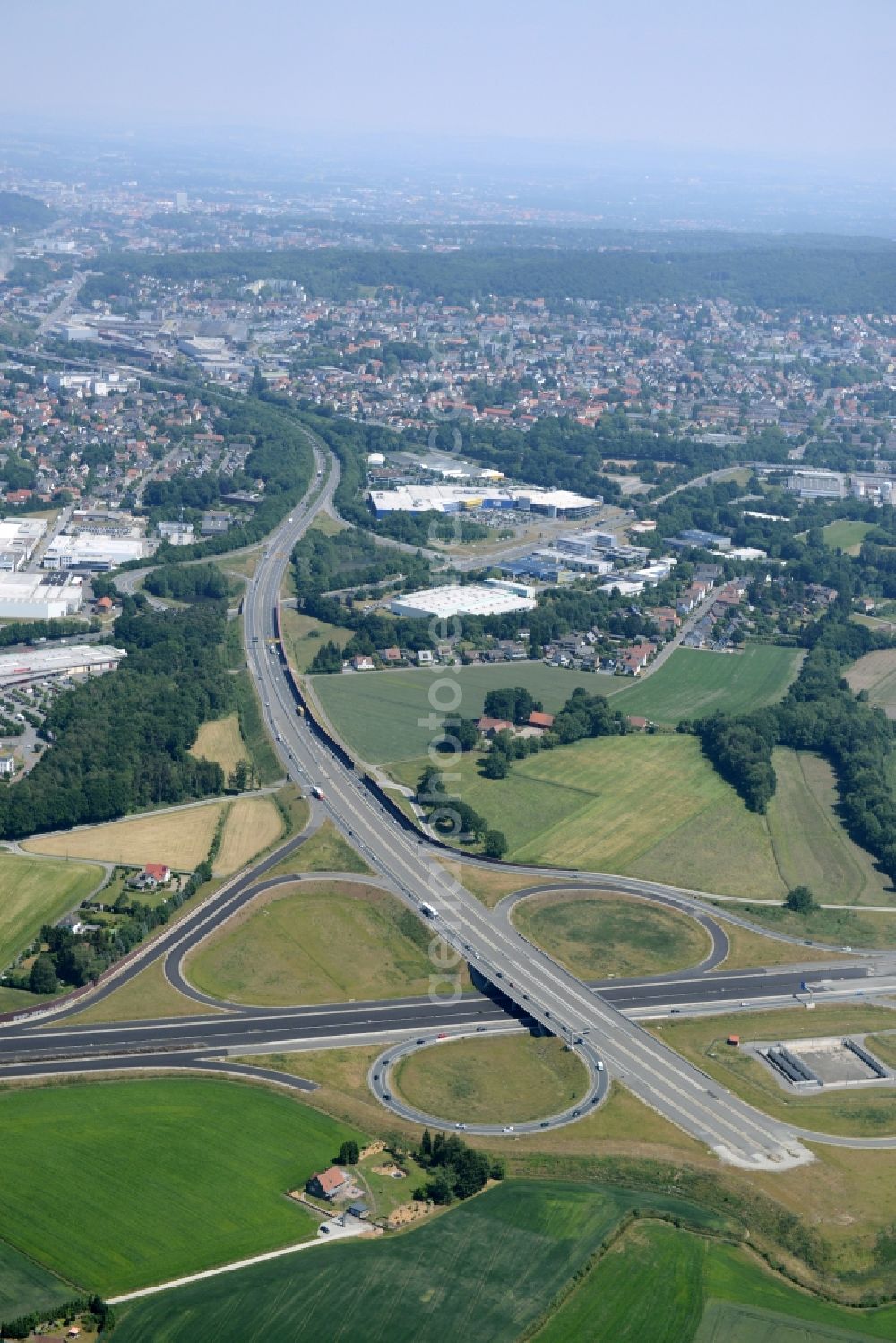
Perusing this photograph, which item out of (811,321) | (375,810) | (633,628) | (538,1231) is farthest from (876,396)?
(538,1231)

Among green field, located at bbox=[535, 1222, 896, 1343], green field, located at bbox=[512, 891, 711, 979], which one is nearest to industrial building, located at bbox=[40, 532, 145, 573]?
green field, located at bbox=[512, 891, 711, 979]

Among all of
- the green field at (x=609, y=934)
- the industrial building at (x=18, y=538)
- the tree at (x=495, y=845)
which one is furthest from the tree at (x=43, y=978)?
the industrial building at (x=18, y=538)

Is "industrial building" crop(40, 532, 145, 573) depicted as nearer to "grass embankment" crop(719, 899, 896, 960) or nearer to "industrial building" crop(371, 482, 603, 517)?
"industrial building" crop(371, 482, 603, 517)

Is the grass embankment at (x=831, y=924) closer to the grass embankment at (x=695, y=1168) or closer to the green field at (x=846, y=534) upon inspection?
the grass embankment at (x=695, y=1168)

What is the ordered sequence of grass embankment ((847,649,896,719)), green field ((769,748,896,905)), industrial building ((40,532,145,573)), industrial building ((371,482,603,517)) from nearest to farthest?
1. green field ((769,748,896,905))
2. grass embankment ((847,649,896,719))
3. industrial building ((40,532,145,573))
4. industrial building ((371,482,603,517))

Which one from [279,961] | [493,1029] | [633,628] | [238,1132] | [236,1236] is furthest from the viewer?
[633,628]

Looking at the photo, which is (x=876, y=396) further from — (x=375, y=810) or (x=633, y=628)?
(x=375, y=810)
